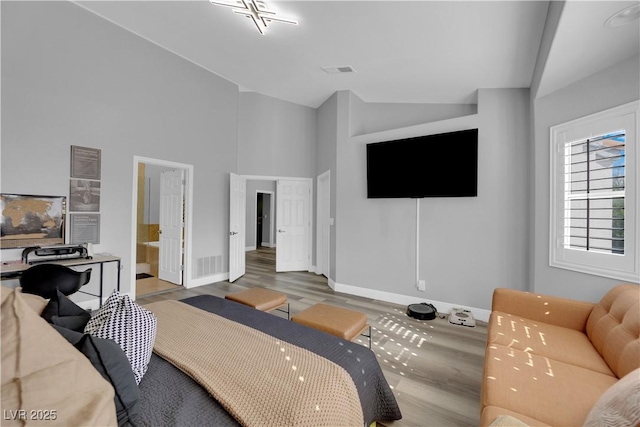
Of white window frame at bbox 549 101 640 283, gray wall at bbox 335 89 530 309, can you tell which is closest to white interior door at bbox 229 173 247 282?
gray wall at bbox 335 89 530 309

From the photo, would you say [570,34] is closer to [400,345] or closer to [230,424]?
[400,345]

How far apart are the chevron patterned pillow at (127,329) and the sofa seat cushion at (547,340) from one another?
2.07 m

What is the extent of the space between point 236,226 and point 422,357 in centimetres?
387

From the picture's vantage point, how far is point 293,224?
5.96 m

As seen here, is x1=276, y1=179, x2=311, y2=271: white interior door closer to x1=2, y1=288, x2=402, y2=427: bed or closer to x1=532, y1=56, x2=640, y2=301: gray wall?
x1=2, y1=288, x2=402, y2=427: bed

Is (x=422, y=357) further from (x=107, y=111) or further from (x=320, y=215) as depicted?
(x=107, y=111)

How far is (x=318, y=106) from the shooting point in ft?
18.6

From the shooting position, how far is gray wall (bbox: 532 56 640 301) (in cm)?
219

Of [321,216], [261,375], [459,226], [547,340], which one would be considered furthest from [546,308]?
[321,216]

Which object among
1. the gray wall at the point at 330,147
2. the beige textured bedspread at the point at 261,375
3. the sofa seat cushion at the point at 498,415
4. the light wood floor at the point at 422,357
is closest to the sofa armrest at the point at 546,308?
the light wood floor at the point at 422,357

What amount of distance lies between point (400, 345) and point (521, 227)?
2058 mm

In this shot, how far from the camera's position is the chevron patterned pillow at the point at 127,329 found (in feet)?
3.62

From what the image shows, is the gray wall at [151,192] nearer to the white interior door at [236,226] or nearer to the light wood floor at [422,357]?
the white interior door at [236,226]

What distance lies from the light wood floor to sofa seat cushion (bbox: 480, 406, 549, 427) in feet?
2.12
